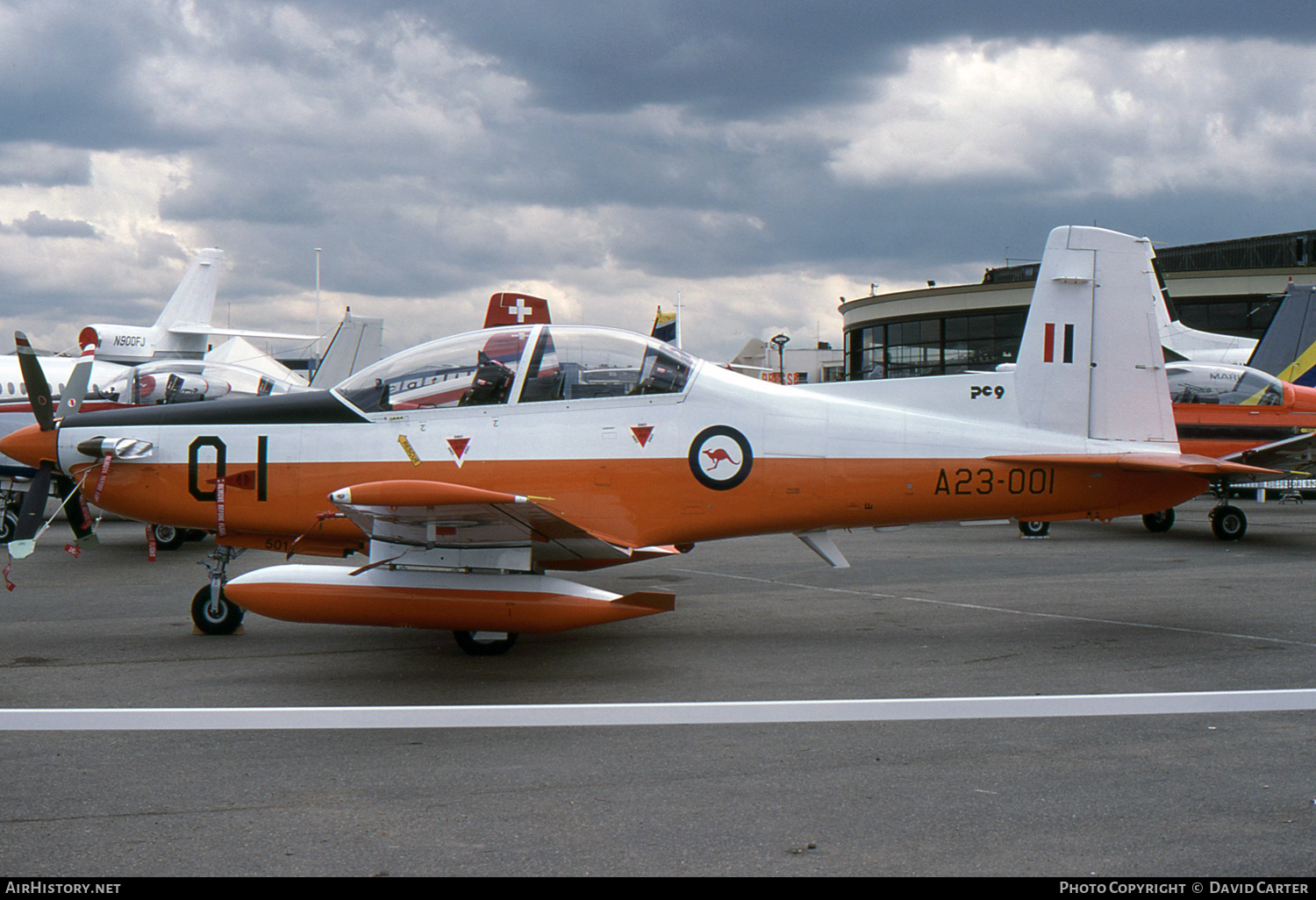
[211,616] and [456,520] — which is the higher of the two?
[456,520]

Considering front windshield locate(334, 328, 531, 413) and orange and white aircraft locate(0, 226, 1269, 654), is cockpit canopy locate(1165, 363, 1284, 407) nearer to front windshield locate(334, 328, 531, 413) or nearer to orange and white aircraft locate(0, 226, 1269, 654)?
orange and white aircraft locate(0, 226, 1269, 654)

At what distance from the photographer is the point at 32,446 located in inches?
271

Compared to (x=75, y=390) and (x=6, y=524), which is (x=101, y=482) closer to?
(x=75, y=390)

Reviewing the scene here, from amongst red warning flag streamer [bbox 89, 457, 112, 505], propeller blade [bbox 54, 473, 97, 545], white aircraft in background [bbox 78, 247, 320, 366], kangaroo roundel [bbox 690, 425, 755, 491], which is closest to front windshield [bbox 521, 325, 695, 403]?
kangaroo roundel [bbox 690, 425, 755, 491]

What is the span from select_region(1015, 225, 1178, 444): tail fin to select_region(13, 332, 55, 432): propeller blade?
23.7ft

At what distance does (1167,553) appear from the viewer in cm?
1187

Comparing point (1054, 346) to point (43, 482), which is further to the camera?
point (1054, 346)

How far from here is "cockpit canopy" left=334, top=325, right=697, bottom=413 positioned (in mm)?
6559

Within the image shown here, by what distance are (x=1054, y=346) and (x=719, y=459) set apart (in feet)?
8.94

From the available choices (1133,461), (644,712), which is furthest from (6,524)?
(1133,461)

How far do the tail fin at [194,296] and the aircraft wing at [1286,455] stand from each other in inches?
1206

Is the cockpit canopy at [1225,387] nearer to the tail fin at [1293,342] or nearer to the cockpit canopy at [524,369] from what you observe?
the tail fin at [1293,342]

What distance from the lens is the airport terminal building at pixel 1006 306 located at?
3416 centimetres

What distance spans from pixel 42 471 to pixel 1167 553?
1206 cm
